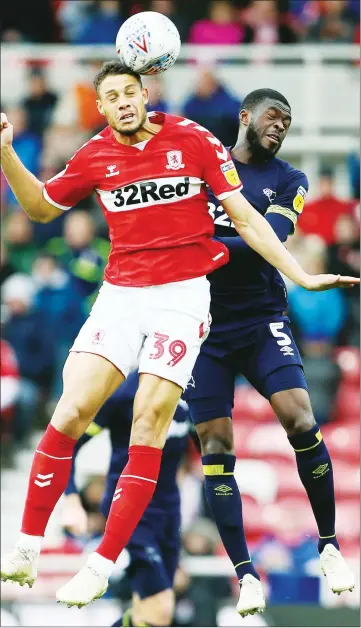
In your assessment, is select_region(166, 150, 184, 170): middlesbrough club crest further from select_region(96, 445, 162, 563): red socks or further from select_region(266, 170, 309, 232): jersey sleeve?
select_region(96, 445, 162, 563): red socks

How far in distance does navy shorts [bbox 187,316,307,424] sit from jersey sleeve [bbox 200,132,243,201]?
914 mm

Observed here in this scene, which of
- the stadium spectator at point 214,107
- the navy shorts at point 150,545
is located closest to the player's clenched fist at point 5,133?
the navy shorts at point 150,545

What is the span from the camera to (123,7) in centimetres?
1503

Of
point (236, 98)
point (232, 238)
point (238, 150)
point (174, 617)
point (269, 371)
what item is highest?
point (236, 98)

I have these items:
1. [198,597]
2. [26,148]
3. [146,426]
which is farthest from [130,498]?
[26,148]

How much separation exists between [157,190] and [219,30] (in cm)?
795

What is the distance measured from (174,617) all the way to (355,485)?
277 cm

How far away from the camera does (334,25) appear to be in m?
14.3

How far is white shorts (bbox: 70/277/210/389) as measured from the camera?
6.39 metres

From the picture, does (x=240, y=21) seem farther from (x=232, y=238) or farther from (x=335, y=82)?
(x=232, y=238)

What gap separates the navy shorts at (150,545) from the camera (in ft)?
26.8

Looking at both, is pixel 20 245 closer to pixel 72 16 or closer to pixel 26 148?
pixel 26 148

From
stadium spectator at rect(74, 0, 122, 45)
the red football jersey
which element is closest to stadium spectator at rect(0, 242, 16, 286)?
stadium spectator at rect(74, 0, 122, 45)

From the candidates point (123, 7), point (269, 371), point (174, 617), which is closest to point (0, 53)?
point (123, 7)
